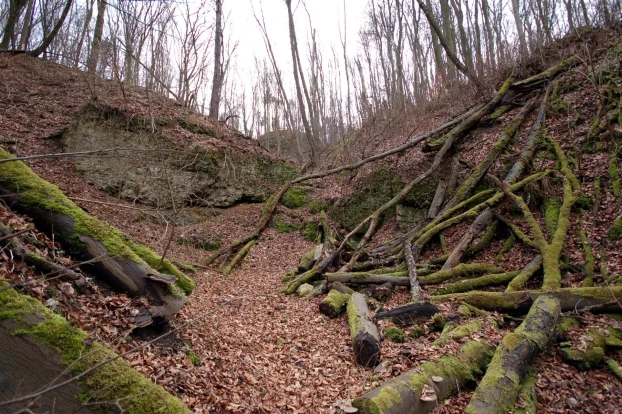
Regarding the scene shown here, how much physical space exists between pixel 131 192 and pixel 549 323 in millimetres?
12047

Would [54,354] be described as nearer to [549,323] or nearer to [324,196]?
[549,323]

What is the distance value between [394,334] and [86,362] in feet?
12.7

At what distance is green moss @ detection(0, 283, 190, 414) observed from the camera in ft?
7.98

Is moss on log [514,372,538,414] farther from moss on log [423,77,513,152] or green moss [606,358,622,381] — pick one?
moss on log [423,77,513,152]

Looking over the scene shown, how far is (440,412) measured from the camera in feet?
12.0

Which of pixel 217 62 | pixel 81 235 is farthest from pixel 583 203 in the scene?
pixel 217 62

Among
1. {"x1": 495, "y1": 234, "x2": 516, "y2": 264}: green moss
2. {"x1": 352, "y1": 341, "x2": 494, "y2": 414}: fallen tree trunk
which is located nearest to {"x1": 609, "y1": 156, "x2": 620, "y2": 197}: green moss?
{"x1": 495, "y1": 234, "x2": 516, "y2": 264}: green moss

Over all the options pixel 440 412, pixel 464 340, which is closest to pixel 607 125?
pixel 464 340

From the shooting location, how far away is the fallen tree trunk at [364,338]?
182 inches

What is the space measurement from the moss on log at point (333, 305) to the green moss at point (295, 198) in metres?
7.86

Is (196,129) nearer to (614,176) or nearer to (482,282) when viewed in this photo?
(482,282)

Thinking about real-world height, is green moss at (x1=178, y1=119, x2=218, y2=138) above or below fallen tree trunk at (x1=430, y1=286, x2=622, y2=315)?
above

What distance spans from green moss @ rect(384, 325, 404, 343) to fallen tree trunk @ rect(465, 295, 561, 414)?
1.26 metres

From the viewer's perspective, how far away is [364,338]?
4770 millimetres
